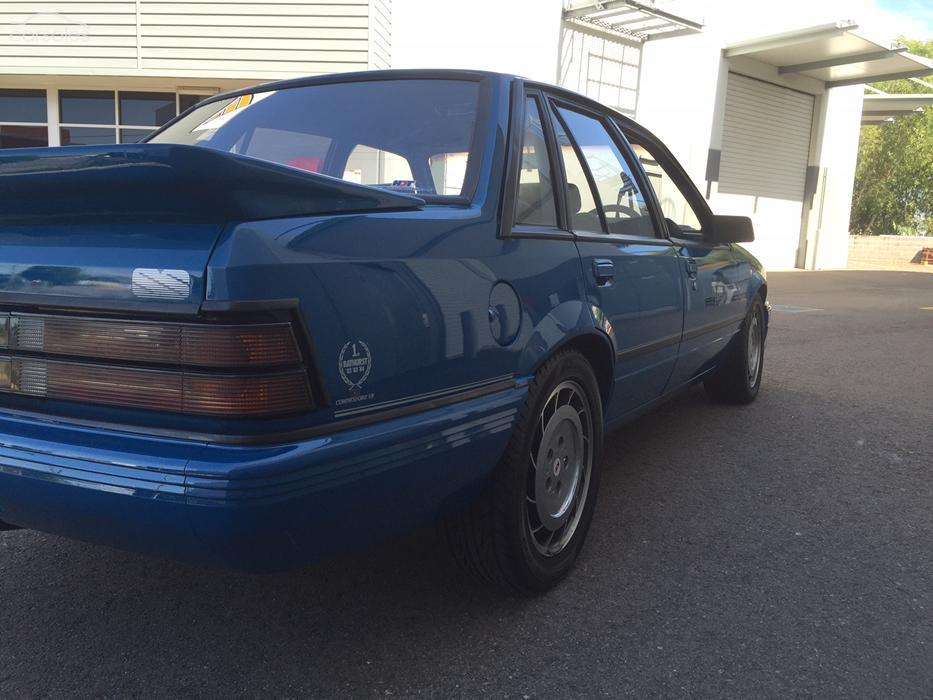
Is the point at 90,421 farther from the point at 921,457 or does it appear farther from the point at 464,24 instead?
the point at 464,24

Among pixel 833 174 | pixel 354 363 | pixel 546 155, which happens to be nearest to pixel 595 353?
pixel 546 155

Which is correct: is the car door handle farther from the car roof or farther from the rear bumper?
the rear bumper

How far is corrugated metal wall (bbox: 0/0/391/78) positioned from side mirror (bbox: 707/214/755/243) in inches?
310

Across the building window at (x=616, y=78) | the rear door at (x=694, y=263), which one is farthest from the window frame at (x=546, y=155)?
the building window at (x=616, y=78)

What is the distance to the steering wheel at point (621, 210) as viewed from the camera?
3.03 meters

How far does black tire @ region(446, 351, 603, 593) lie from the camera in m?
2.22

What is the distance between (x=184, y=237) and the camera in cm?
158

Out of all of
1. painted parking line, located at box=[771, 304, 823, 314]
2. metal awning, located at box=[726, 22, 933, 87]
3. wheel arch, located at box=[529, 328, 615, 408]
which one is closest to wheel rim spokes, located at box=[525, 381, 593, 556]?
wheel arch, located at box=[529, 328, 615, 408]

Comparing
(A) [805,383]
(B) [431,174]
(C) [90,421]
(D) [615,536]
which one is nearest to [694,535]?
(D) [615,536]

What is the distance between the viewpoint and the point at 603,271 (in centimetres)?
271

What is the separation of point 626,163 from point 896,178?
40.4 meters

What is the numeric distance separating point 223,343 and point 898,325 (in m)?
10.4

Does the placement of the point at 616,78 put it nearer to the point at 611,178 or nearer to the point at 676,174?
the point at 676,174

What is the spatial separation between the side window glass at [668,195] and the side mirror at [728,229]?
0.32ft
